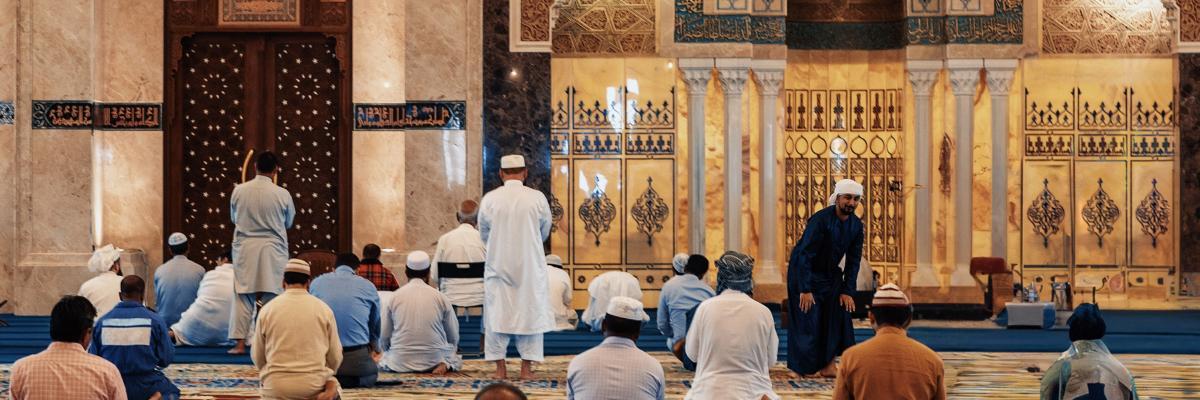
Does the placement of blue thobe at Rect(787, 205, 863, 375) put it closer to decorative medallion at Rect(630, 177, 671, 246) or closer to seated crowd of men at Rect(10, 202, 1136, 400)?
seated crowd of men at Rect(10, 202, 1136, 400)

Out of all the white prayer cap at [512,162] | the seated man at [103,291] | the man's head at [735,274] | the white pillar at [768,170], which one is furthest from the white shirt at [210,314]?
the white pillar at [768,170]

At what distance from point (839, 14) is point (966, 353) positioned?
14.5ft

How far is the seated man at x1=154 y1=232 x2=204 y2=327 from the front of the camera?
8.45m

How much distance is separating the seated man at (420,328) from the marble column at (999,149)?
18.2ft

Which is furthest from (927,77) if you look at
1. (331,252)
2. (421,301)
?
(421,301)

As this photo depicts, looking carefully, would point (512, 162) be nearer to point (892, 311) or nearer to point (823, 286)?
point (823, 286)

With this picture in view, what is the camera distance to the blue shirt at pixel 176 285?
8453 mm

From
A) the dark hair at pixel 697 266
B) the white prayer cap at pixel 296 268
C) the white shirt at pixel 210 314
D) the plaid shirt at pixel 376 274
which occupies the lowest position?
the white shirt at pixel 210 314

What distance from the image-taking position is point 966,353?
8016 millimetres

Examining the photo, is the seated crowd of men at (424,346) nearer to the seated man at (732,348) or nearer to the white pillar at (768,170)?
the seated man at (732,348)

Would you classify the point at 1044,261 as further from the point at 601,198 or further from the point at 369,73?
the point at 369,73

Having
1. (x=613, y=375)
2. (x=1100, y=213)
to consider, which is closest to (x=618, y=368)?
(x=613, y=375)

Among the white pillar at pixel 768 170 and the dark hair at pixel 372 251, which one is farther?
the white pillar at pixel 768 170

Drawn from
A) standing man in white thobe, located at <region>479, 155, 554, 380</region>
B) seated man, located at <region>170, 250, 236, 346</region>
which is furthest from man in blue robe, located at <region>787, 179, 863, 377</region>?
seated man, located at <region>170, 250, 236, 346</region>
